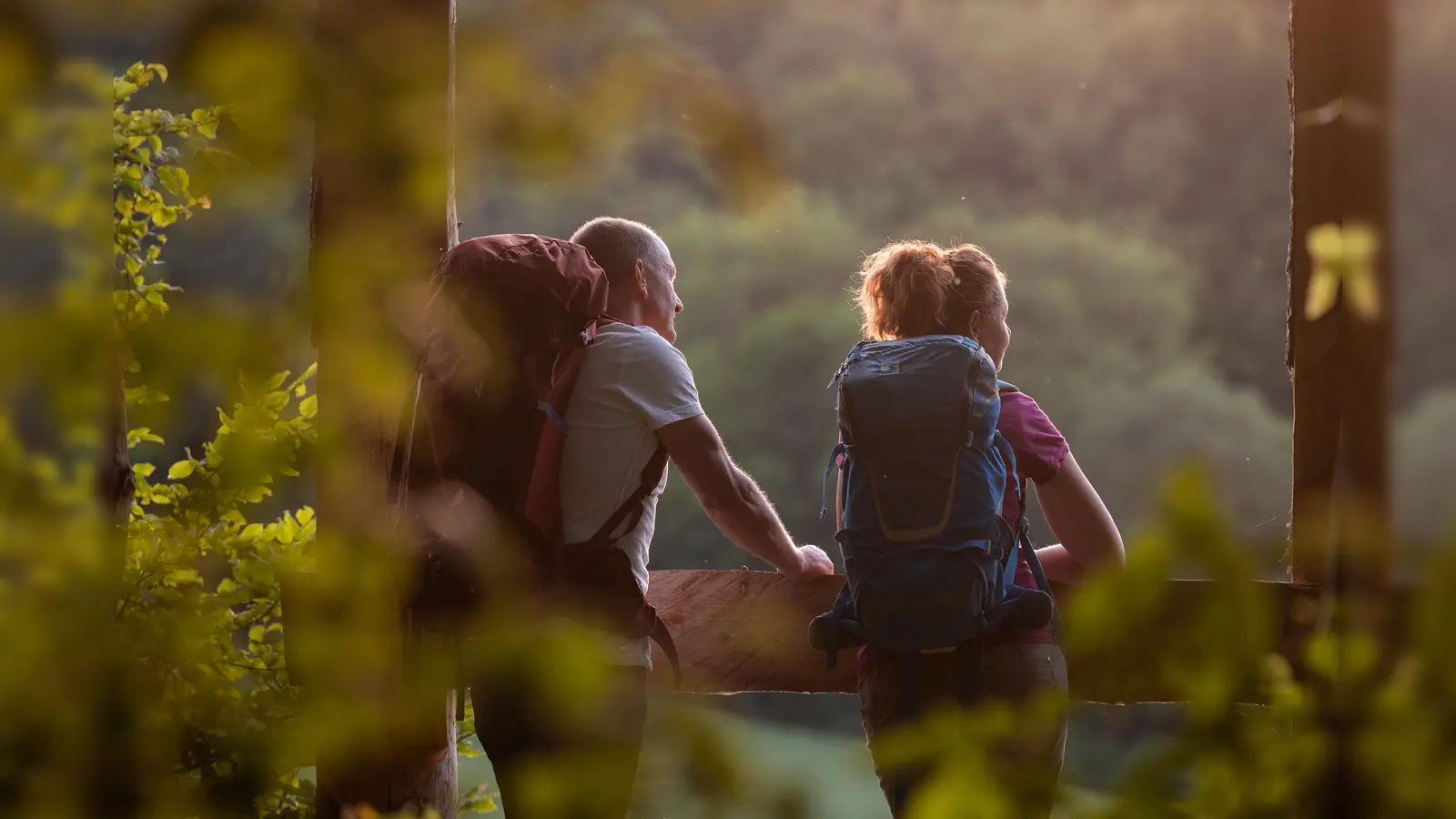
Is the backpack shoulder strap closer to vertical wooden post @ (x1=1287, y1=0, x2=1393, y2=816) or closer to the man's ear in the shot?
the man's ear

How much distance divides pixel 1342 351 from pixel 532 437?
3.90 feet

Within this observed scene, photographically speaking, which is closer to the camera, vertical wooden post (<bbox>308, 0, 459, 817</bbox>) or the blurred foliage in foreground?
the blurred foliage in foreground

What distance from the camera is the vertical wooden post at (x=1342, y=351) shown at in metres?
0.74

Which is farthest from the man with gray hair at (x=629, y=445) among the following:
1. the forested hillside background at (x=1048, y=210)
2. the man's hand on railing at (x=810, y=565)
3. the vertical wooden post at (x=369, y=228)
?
the forested hillside background at (x=1048, y=210)

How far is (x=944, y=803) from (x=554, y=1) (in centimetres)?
52

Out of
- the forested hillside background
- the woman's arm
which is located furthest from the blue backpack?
Answer: the forested hillside background

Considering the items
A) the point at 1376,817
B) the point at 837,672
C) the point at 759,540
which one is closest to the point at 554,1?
the point at 1376,817

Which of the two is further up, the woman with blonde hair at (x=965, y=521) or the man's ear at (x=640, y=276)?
the man's ear at (x=640, y=276)

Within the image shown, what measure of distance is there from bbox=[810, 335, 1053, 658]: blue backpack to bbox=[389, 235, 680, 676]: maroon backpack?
0.40 meters

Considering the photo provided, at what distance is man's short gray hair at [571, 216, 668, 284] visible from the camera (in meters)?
2.31

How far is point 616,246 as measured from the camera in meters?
2.31

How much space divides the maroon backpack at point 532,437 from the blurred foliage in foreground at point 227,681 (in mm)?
1001

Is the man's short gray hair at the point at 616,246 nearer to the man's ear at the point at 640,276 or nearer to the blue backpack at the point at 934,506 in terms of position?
the man's ear at the point at 640,276

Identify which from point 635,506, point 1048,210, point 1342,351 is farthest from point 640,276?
point 1048,210
